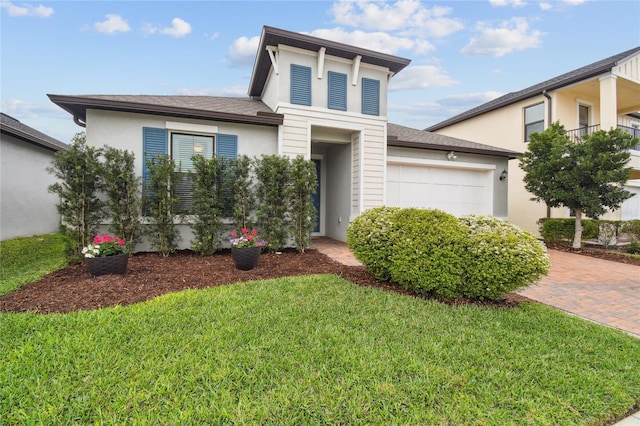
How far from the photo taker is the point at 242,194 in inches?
271

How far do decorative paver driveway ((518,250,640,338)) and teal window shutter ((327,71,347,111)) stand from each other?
20.3ft

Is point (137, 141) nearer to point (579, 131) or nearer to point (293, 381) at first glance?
point (293, 381)

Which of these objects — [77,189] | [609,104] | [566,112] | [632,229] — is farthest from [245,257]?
[566,112]

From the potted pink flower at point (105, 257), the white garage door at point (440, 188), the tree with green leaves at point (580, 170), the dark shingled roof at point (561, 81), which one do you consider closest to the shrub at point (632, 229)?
the tree with green leaves at point (580, 170)

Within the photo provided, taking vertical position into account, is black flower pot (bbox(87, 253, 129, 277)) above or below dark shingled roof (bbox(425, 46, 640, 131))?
below

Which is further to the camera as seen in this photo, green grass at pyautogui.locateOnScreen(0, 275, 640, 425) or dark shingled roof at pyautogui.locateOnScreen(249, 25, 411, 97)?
dark shingled roof at pyautogui.locateOnScreen(249, 25, 411, 97)

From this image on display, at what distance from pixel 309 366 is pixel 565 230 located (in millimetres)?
11089

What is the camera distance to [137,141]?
6.64 meters

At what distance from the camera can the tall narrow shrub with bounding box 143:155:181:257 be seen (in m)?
6.27

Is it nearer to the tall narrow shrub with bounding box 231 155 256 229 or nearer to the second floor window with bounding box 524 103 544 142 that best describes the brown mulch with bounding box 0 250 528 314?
the tall narrow shrub with bounding box 231 155 256 229

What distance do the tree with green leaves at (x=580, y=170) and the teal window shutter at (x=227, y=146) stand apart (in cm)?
914

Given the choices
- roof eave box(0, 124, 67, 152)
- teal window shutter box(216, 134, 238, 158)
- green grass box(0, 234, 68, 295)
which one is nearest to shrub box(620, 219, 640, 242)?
teal window shutter box(216, 134, 238, 158)

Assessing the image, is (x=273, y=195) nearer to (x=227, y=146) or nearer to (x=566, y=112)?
(x=227, y=146)

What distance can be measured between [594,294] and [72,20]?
12.2 m
